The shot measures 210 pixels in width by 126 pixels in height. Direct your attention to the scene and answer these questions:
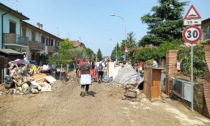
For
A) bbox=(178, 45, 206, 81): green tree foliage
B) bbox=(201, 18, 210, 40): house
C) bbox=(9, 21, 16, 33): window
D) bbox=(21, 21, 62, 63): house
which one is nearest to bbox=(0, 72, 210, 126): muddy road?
bbox=(178, 45, 206, 81): green tree foliage

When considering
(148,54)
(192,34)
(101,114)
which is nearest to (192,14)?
(192,34)

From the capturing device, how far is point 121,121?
262 inches

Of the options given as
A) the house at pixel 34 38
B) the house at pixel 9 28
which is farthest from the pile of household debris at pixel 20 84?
the house at pixel 34 38

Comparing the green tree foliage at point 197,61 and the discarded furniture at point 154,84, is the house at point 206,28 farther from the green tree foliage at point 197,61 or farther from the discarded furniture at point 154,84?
the discarded furniture at point 154,84

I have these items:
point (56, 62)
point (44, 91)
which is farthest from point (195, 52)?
point (56, 62)

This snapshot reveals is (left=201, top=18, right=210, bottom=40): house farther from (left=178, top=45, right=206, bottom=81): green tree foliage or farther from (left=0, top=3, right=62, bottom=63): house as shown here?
(left=0, top=3, right=62, bottom=63): house

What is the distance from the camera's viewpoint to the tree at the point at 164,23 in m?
33.2

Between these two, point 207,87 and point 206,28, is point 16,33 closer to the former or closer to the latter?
point 207,87

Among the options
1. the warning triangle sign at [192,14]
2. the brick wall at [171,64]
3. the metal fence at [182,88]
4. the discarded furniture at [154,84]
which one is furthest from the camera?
the brick wall at [171,64]

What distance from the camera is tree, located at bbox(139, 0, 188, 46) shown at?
33.2 m

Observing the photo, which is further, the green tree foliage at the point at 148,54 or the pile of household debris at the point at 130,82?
the green tree foliage at the point at 148,54

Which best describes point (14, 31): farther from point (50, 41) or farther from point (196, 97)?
point (196, 97)

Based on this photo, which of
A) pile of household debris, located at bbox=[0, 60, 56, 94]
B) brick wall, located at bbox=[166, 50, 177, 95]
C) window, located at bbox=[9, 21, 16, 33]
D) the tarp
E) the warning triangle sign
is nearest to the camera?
the warning triangle sign

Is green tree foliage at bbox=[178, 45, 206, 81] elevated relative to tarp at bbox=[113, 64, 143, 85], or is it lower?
elevated
